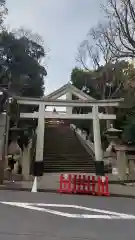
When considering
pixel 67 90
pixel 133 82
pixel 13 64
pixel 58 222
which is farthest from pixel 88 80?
pixel 58 222

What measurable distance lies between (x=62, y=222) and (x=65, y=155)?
24.6m

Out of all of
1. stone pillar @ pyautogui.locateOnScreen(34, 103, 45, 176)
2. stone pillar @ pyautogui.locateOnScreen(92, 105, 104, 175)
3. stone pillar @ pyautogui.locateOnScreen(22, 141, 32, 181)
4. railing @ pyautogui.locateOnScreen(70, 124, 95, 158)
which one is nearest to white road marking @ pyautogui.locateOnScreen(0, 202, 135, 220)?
stone pillar @ pyautogui.locateOnScreen(22, 141, 32, 181)

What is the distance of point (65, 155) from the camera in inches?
1292

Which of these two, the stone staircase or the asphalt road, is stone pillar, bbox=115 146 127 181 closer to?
the stone staircase

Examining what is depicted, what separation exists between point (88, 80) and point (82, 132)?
10.1 m

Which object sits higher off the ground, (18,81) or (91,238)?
(18,81)

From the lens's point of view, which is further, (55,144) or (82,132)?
(82,132)

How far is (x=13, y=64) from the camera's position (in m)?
39.7

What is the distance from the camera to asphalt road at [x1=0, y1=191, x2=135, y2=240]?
6.70m

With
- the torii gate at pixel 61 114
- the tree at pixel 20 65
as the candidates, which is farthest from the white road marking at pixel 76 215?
the tree at pixel 20 65

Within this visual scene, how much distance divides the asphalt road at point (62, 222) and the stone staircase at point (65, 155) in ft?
58.0

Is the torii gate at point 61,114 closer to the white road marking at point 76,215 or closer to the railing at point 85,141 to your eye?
the railing at point 85,141

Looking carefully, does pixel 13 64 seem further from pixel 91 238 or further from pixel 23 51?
pixel 91 238

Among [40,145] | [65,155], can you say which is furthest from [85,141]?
[40,145]
